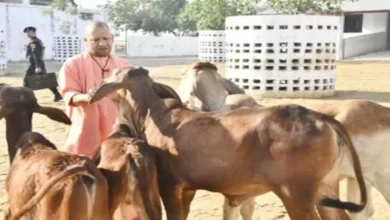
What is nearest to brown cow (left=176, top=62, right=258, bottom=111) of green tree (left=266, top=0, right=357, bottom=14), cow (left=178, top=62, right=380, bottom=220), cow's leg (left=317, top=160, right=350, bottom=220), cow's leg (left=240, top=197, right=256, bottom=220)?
cow (left=178, top=62, right=380, bottom=220)

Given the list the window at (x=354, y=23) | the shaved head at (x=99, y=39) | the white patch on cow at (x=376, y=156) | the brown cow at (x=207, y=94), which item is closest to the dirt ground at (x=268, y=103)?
the white patch on cow at (x=376, y=156)

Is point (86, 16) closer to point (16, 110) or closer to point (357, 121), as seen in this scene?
point (357, 121)

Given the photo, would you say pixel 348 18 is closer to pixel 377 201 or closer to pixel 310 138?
pixel 377 201

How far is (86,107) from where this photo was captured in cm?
472

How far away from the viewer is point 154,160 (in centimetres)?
381

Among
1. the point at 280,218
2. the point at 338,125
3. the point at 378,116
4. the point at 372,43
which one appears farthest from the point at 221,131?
the point at 372,43

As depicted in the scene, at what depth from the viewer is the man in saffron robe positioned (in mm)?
4629

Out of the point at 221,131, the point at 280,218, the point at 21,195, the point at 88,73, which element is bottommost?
the point at 280,218

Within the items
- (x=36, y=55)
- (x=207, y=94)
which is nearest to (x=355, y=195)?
(x=207, y=94)

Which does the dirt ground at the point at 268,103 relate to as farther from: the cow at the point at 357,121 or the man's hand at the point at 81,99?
the man's hand at the point at 81,99

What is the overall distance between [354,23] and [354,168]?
112ft

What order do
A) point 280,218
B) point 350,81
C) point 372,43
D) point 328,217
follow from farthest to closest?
point 372,43, point 350,81, point 280,218, point 328,217

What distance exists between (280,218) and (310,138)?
2.70 m

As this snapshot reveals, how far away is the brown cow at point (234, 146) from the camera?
3.52m
